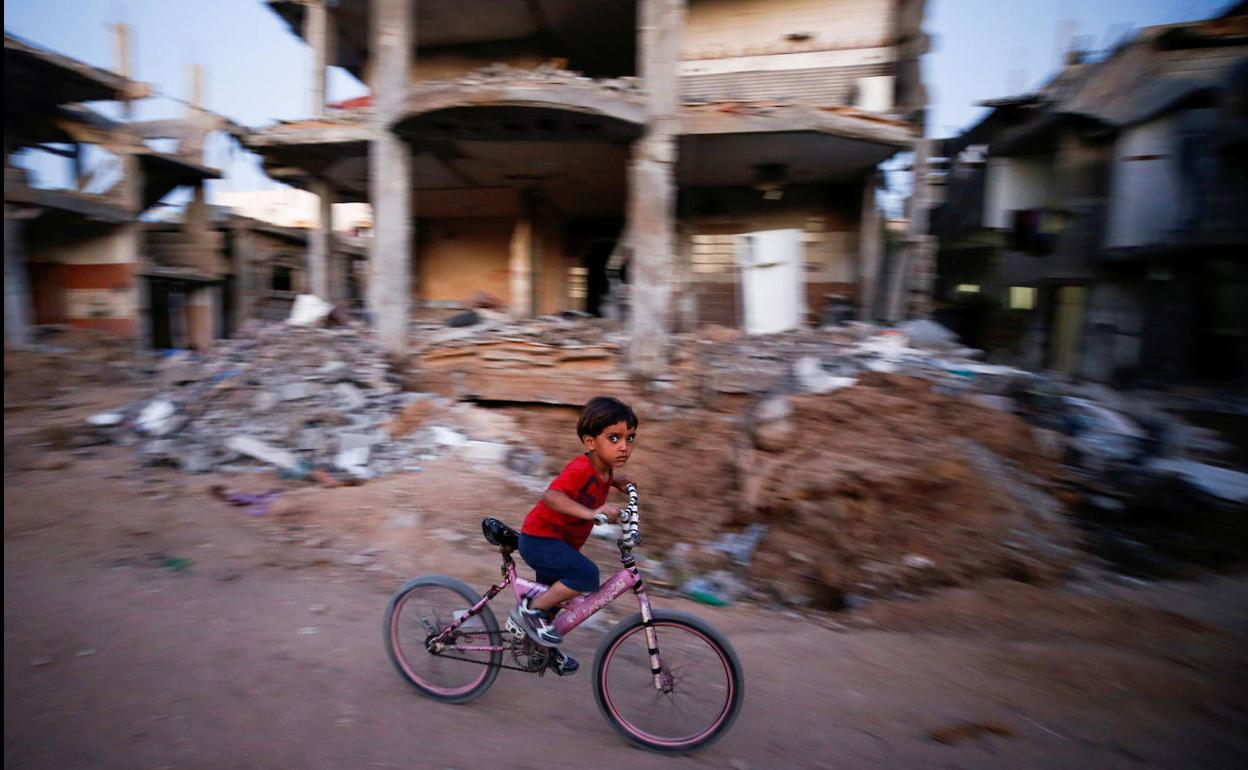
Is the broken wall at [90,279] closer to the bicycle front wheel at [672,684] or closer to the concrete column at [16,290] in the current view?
the concrete column at [16,290]

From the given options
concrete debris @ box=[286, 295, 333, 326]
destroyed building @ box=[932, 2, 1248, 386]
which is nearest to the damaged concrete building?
concrete debris @ box=[286, 295, 333, 326]

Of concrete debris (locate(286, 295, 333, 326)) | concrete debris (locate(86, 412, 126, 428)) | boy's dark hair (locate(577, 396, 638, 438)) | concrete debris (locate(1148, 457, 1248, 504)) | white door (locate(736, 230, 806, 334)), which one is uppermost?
white door (locate(736, 230, 806, 334))

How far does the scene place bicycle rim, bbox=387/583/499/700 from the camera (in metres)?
3.12

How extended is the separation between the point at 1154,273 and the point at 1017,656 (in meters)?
11.0

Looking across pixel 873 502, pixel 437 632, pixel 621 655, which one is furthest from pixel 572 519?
pixel 873 502

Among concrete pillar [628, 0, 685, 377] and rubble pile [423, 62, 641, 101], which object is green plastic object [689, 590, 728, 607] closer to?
concrete pillar [628, 0, 685, 377]

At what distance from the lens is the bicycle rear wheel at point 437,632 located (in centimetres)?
311

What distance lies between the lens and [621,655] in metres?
2.82

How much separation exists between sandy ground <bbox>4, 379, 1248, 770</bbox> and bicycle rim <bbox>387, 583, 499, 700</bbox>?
0.31ft

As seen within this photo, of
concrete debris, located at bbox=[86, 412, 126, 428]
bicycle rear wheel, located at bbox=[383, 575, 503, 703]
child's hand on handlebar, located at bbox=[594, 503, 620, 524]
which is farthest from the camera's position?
concrete debris, located at bbox=[86, 412, 126, 428]

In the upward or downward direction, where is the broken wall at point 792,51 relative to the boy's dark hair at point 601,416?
upward

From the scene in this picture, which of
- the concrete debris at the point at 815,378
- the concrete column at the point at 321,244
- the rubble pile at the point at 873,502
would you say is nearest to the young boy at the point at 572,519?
the rubble pile at the point at 873,502

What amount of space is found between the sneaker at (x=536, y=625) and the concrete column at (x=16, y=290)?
1135 cm

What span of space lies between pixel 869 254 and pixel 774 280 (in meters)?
1.96
